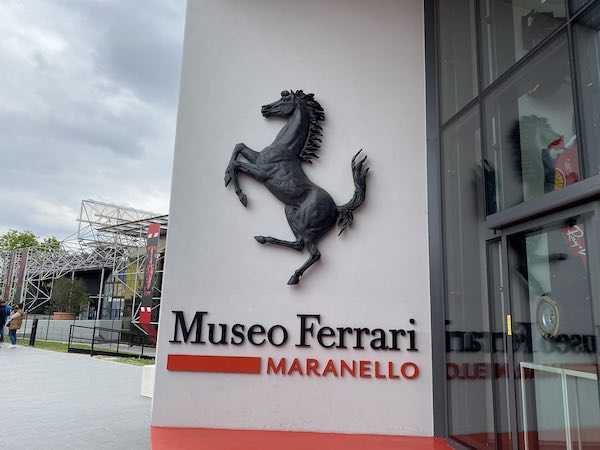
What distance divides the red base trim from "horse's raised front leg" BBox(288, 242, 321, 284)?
150cm

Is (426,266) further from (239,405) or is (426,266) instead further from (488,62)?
(239,405)

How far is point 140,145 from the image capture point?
1163 inches

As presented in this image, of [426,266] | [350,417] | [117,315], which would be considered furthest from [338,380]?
[117,315]

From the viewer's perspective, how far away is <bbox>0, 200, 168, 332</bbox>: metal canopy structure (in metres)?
21.2

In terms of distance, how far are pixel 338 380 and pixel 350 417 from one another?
1.24ft

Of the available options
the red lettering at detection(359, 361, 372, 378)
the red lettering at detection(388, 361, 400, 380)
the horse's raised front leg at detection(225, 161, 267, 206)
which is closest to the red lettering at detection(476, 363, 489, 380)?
the red lettering at detection(388, 361, 400, 380)

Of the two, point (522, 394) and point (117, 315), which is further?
point (117, 315)

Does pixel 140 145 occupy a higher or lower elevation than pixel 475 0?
higher

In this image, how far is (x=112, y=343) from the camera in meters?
18.1

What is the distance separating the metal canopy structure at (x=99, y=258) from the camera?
21219mm

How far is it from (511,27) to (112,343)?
18.3 meters

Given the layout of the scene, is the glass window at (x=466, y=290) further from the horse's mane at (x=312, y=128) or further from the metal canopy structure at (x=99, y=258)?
the metal canopy structure at (x=99, y=258)

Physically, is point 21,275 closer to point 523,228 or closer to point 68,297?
point 68,297

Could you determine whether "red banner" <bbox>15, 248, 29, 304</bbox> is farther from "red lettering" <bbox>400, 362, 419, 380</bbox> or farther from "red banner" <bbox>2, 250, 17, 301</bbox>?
"red lettering" <bbox>400, 362, 419, 380</bbox>
